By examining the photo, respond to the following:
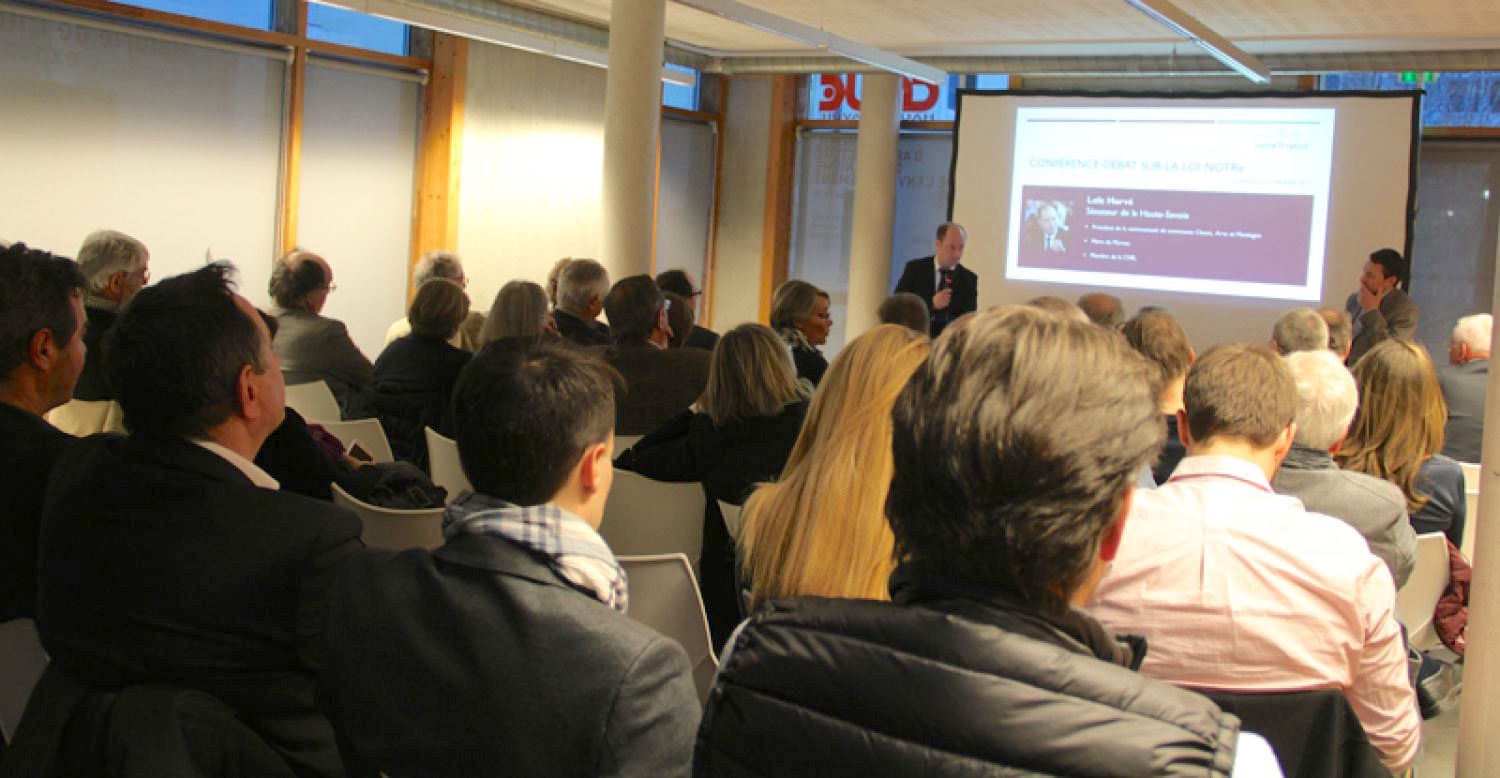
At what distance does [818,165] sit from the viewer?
13203 millimetres

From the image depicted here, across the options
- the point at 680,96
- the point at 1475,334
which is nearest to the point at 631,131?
the point at 1475,334

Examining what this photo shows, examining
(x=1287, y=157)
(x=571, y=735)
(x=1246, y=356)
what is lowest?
(x=571, y=735)

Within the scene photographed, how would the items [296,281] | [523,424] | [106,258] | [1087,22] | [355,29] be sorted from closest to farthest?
1. [523,424]
2. [106,258]
3. [296,281]
4. [1087,22]
5. [355,29]

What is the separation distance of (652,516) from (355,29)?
7.49 metres

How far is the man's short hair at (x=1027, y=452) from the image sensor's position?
113 centimetres

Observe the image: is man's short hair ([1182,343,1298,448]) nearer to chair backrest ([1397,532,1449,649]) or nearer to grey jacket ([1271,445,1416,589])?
grey jacket ([1271,445,1416,589])

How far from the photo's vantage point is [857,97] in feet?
42.9

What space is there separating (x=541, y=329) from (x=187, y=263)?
493 centimetres

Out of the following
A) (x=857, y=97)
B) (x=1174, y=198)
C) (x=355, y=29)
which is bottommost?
(x=1174, y=198)

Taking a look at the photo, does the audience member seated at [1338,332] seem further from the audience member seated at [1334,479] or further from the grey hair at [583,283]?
the grey hair at [583,283]

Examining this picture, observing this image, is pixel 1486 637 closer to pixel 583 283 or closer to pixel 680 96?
pixel 583 283

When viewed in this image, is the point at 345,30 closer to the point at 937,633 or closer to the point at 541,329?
the point at 541,329

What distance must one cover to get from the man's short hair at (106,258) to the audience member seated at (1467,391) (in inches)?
202

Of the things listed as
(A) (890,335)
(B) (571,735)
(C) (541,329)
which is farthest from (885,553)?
(C) (541,329)
